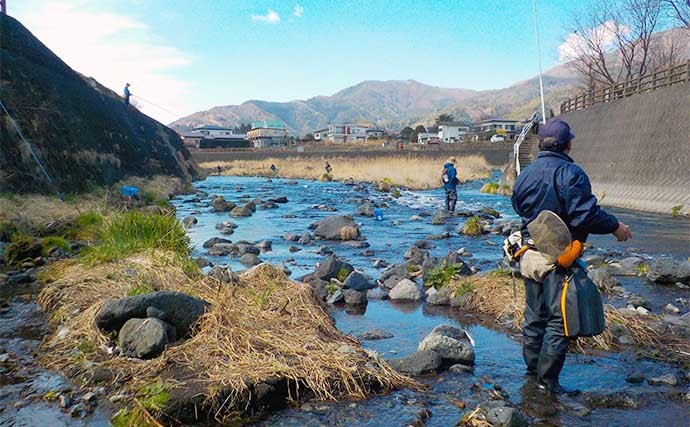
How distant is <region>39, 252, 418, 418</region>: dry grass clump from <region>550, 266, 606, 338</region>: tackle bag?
1.41m

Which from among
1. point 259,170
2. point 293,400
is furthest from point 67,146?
point 259,170

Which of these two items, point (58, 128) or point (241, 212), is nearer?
point (58, 128)

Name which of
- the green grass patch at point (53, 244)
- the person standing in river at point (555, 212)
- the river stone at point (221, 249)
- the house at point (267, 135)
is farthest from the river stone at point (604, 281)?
the house at point (267, 135)

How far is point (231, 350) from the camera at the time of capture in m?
4.44

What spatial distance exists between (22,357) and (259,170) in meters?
52.9

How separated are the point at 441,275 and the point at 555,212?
3.96 m

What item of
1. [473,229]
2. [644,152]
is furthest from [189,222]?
[644,152]

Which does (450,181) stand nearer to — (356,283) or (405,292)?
(356,283)

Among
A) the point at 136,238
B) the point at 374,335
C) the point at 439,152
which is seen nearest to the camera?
the point at 374,335

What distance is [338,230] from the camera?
43.7 feet

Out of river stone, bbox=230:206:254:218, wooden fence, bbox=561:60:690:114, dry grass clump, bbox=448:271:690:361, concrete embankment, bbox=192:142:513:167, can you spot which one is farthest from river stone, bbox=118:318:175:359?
concrete embankment, bbox=192:142:513:167

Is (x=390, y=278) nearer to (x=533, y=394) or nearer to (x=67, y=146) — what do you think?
(x=533, y=394)

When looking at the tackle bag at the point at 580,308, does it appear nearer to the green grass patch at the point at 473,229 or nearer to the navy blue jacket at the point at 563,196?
the navy blue jacket at the point at 563,196

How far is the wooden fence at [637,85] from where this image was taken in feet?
70.6
